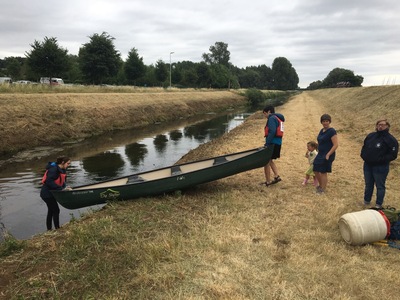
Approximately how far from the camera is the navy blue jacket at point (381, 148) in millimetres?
6024

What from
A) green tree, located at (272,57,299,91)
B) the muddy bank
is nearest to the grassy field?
the muddy bank

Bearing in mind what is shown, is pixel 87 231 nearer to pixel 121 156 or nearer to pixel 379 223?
pixel 379 223

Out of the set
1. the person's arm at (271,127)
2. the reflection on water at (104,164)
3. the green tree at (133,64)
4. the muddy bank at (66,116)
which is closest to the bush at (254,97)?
the green tree at (133,64)

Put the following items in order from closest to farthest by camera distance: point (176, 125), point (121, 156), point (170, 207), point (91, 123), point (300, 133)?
1. point (170, 207)
2. point (121, 156)
3. point (300, 133)
4. point (91, 123)
5. point (176, 125)

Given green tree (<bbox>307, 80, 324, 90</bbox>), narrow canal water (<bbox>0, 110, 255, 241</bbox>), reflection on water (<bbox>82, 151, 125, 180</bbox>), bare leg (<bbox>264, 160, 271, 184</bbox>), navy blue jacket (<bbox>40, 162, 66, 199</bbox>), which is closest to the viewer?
navy blue jacket (<bbox>40, 162, 66, 199</bbox>)

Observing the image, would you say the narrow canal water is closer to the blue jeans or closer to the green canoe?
the green canoe

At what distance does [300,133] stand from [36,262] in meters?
14.5

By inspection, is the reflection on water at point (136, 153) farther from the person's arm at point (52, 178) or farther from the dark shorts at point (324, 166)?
the dark shorts at point (324, 166)

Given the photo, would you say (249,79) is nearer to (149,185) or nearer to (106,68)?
(106,68)

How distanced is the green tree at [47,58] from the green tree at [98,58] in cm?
415

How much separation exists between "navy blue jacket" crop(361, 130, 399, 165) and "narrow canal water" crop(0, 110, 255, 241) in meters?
7.12

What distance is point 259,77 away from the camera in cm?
15412

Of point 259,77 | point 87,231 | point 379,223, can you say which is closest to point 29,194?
point 87,231

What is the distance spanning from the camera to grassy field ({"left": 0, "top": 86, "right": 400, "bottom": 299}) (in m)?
4.06
